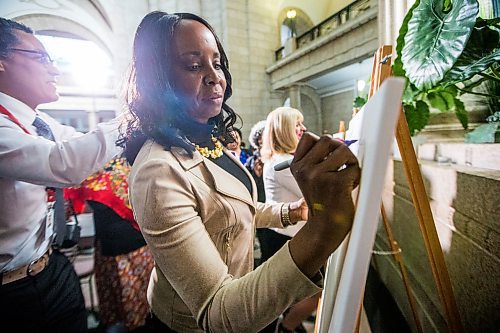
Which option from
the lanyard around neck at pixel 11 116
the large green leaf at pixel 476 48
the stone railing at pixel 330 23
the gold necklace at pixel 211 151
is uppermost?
the stone railing at pixel 330 23

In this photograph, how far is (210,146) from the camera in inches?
35.5

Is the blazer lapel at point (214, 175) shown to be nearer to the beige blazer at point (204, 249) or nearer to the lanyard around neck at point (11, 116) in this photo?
the beige blazer at point (204, 249)

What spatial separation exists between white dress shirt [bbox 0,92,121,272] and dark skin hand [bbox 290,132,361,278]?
38.6 inches

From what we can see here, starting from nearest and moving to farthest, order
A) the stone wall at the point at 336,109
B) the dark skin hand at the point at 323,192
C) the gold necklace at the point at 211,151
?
the dark skin hand at the point at 323,192 < the gold necklace at the point at 211,151 < the stone wall at the point at 336,109

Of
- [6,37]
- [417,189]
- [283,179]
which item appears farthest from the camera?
[283,179]

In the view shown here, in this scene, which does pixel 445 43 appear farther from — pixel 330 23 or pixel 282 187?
pixel 330 23

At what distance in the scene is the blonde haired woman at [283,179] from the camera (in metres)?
1.82

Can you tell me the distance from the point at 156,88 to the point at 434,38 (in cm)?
116

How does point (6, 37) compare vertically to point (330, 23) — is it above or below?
below

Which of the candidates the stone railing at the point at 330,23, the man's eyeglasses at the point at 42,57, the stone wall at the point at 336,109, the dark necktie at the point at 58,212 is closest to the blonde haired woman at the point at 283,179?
the dark necktie at the point at 58,212

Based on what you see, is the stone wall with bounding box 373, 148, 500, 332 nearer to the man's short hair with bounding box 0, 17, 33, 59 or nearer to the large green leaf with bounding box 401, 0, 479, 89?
the large green leaf with bounding box 401, 0, 479, 89

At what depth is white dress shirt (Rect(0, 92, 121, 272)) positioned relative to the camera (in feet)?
3.10

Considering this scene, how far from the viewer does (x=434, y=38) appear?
1.07 m

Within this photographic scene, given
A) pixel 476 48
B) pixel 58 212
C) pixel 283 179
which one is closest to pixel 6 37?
pixel 58 212
